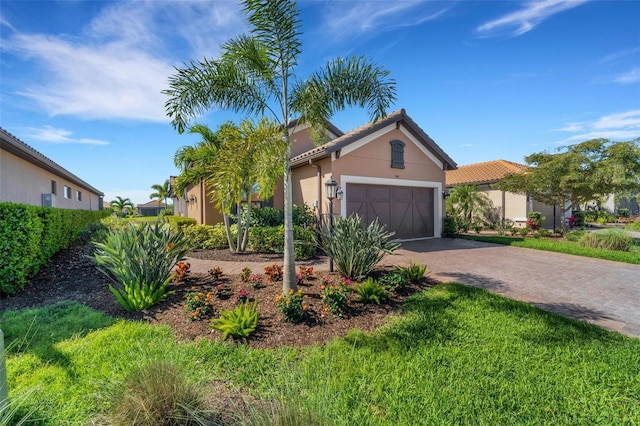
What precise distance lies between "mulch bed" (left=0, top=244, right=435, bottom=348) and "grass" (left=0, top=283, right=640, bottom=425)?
27cm

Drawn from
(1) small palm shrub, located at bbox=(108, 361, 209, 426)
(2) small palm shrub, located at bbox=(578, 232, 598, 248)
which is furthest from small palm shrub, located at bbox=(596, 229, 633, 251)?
(1) small palm shrub, located at bbox=(108, 361, 209, 426)

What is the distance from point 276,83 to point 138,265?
15.0 ft

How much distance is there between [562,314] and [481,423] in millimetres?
3762

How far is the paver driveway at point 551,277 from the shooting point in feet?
16.1

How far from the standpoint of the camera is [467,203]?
707 inches

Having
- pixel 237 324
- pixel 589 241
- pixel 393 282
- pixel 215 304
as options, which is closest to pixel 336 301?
pixel 393 282

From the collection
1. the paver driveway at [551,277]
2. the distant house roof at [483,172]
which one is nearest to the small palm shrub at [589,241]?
the paver driveway at [551,277]

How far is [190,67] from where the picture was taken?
527cm

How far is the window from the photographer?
12734 millimetres

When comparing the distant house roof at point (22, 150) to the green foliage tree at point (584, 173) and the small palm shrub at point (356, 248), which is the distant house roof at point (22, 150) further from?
the green foliage tree at point (584, 173)

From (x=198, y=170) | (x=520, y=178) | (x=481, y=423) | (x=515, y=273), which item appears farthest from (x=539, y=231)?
(x=198, y=170)

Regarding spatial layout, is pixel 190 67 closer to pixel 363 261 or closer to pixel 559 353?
pixel 363 261

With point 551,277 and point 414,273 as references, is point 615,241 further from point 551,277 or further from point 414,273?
point 414,273

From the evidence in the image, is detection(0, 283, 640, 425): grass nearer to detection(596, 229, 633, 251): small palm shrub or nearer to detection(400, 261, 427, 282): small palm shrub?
detection(400, 261, 427, 282): small palm shrub
